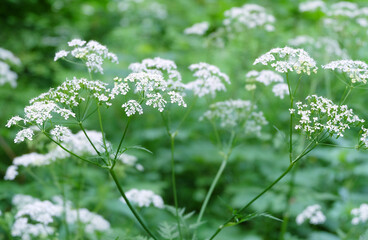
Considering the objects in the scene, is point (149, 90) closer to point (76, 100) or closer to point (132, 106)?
point (132, 106)

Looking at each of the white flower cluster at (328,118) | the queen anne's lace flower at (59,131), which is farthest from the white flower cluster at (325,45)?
the queen anne's lace flower at (59,131)

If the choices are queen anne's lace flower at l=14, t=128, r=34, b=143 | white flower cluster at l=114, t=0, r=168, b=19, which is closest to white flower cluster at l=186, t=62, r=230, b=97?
queen anne's lace flower at l=14, t=128, r=34, b=143

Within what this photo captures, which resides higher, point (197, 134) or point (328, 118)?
point (197, 134)

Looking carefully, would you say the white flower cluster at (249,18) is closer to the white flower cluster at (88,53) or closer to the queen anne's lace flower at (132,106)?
the white flower cluster at (88,53)

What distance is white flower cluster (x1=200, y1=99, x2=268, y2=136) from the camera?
12.5ft

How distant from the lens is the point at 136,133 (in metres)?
6.95

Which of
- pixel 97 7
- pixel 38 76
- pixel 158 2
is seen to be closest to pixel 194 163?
pixel 38 76

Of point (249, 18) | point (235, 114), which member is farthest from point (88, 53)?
point (249, 18)

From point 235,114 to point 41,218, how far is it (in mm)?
2163

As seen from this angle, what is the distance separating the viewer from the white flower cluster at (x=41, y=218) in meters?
3.32

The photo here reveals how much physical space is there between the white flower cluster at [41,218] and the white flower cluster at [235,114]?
1.61m

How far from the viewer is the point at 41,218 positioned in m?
3.26

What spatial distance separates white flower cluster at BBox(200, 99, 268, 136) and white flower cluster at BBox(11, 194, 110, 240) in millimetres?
1610

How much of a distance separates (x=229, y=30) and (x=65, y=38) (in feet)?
13.6
